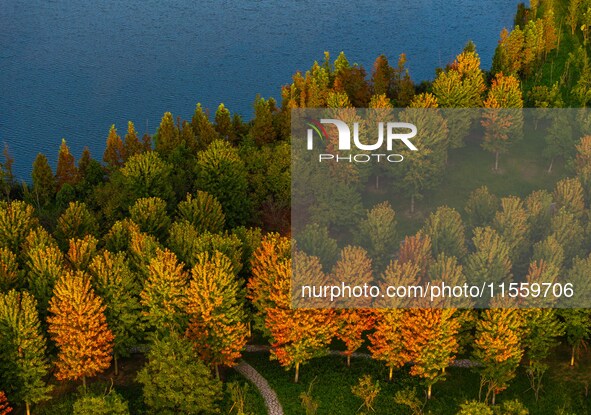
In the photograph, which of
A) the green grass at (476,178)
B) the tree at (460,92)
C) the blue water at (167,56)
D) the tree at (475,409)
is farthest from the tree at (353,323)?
the blue water at (167,56)

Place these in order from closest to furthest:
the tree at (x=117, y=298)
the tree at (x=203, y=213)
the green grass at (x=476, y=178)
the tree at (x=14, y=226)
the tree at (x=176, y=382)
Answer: the tree at (x=176, y=382)
the tree at (x=117, y=298)
the tree at (x=14, y=226)
the tree at (x=203, y=213)
the green grass at (x=476, y=178)

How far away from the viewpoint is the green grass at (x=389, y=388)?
249 ft

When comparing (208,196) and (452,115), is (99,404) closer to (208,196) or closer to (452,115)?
(208,196)

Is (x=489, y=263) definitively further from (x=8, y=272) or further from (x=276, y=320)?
(x=8, y=272)

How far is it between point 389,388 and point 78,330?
1233 inches

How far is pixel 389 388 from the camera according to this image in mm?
78562

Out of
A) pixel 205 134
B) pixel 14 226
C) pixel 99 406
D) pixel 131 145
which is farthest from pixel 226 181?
pixel 99 406

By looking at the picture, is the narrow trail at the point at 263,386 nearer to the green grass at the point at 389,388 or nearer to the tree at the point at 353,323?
the green grass at the point at 389,388

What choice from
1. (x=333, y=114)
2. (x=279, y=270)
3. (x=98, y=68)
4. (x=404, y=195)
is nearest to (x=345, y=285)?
(x=279, y=270)

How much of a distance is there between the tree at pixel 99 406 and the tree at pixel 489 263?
122 feet

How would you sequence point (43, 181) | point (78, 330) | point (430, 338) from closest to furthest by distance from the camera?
1. point (430, 338)
2. point (78, 330)
3. point (43, 181)

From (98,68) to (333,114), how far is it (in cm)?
7975

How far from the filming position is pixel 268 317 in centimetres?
8056

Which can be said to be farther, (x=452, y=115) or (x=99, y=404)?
(x=452, y=115)
